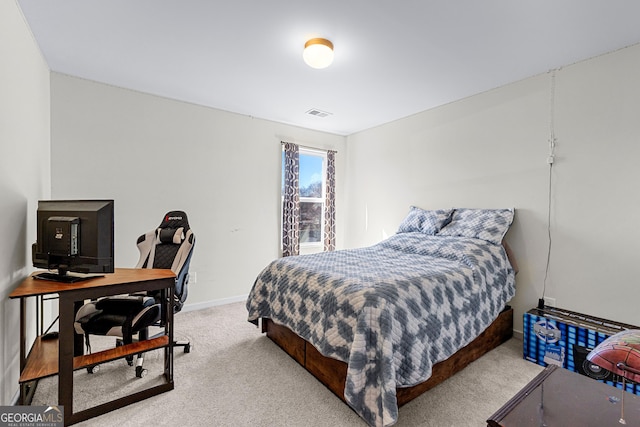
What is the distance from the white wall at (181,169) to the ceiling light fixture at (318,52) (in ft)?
6.19

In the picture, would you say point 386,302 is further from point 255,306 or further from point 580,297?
point 580,297

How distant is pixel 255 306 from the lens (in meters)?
2.66

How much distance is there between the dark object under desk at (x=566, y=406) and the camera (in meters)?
1.12

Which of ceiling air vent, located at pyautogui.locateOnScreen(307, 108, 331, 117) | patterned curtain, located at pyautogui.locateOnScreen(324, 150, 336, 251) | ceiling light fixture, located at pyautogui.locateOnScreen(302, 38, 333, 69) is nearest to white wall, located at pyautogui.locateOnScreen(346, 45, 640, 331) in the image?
ceiling air vent, located at pyautogui.locateOnScreen(307, 108, 331, 117)

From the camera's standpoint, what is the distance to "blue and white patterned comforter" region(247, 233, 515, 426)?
158 cm

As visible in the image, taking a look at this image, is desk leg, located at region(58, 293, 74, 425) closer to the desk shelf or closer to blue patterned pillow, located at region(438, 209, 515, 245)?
the desk shelf

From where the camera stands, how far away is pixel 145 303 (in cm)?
210

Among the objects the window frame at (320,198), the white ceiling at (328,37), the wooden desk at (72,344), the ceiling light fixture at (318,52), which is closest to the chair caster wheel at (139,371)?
the wooden desk at (72,344)

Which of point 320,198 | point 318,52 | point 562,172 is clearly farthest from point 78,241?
point 562,172

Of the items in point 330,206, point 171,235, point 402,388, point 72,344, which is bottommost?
point 402,388

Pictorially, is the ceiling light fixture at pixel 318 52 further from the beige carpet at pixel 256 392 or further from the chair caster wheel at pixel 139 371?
the chair caster wheel at pixel 139 371

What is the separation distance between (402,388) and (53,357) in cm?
210

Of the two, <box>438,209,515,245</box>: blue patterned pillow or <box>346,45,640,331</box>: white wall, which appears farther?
<box>438,209,515,245</box>: blue patterned pillow

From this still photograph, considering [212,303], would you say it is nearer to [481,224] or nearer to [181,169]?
[181,169]
